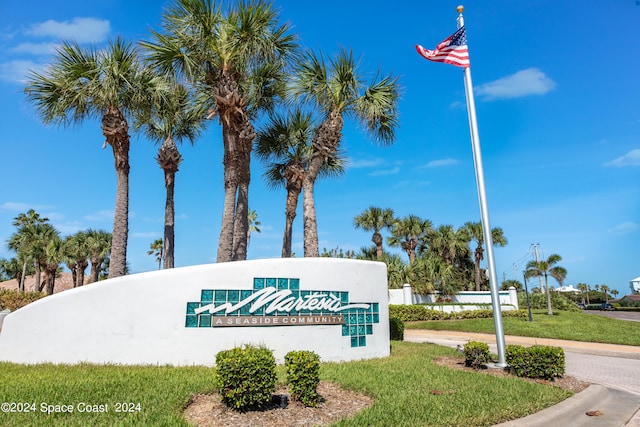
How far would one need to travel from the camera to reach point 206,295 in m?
9.16

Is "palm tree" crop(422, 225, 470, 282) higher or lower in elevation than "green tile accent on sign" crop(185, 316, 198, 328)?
higher

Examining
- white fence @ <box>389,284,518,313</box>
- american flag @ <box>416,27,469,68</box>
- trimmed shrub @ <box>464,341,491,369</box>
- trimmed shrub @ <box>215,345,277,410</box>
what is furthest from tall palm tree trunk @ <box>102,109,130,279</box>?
white fence @ <box>389,284,518,313</box>

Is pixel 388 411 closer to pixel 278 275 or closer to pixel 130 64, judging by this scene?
pixel 278 275

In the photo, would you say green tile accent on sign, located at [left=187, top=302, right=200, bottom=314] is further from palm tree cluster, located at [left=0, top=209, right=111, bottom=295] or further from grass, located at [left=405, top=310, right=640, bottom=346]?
palm tree cluster, located at [left=0, top=209, right=111, bottom=295]

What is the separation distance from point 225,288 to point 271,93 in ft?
35.0

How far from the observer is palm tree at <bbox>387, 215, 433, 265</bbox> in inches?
1663

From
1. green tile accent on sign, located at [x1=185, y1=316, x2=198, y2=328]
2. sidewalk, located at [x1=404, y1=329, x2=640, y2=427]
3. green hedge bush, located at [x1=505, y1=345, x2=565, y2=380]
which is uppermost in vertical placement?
green tile accent on sign, located at [x1=185, y1=316, x2=198, y2=328]

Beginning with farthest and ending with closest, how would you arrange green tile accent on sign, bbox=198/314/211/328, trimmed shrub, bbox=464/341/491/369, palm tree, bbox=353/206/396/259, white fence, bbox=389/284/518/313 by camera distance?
palm tree, bbox=353/206/396/259
white fence, bbox=389/284/518/313
trimmed shrub, bbox=464/341/491/369
green tile accent on sign, bbox=198/314/211/328

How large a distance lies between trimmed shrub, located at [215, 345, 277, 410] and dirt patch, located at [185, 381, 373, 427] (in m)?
0.16

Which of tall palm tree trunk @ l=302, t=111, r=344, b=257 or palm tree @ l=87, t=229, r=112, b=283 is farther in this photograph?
palm tree @ l=87, t=229, r=112, b=283

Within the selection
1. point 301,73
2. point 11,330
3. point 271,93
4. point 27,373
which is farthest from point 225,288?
point 271,93

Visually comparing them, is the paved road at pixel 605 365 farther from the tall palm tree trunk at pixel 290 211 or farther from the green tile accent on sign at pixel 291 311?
the tall palm tree trunk at pixel 290 211

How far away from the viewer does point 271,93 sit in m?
17.1

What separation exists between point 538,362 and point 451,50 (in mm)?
8636
